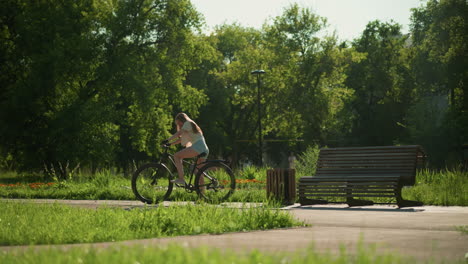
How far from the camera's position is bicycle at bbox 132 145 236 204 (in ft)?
43.3

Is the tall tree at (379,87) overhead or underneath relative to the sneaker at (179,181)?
overhead

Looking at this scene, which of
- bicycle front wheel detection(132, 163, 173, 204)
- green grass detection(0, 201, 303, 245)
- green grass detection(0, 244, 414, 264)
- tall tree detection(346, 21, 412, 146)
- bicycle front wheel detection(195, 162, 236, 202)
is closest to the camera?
green grass detection(0, 244, 414, 264)

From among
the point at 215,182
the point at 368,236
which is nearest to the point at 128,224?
the point at 368,236

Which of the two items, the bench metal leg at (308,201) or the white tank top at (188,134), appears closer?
the bench metal leg at (308,201)

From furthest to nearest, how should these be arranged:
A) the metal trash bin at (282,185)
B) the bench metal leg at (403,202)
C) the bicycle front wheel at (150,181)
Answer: the bicycle front wheel at (150,181)
the metal trash bin at (282,185)
the bench metal leg at (403,202)

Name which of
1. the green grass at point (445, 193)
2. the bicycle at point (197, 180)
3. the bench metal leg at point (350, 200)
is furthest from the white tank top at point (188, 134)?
the green grass at point (445, 193)

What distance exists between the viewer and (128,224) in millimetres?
8000

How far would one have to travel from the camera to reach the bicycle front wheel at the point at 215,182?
43.1 feet

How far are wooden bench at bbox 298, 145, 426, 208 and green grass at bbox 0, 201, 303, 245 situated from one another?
3624mm

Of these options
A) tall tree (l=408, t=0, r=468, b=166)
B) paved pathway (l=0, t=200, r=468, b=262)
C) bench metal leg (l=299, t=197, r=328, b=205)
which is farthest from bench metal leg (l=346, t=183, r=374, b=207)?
tall tree (l=408, t=0, r=468, b=166)

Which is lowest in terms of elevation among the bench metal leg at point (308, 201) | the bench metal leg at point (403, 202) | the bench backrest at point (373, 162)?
the bench metal leg at point (308, 201)

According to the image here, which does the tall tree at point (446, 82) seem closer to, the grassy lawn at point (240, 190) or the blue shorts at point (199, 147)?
the grassy lawn at point (240, 190)

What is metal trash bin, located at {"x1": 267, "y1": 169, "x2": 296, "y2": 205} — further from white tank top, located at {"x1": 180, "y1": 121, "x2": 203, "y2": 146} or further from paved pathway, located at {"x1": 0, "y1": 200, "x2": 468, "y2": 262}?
paved pathway, located at {"x1": 0, "y1": 200, "x2": 468, "y2": 262}

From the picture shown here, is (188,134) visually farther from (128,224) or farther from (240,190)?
(128,224)
